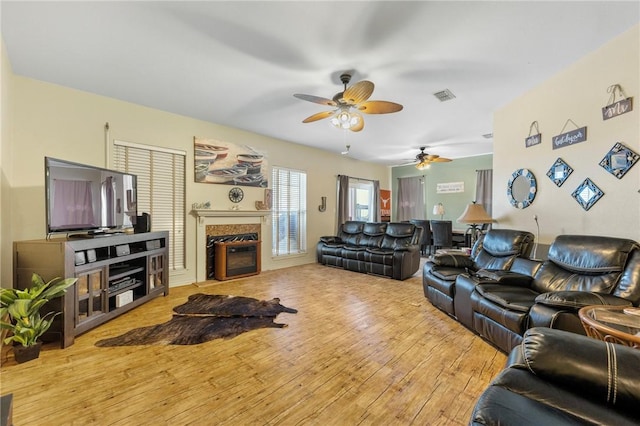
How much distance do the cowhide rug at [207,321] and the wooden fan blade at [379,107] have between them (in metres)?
2.51

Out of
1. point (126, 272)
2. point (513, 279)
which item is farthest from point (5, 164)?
point (513, 279)

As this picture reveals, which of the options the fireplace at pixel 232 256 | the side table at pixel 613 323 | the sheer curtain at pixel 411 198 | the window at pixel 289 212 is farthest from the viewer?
the sheer curtain at pixel 411 198

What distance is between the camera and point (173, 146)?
431cm

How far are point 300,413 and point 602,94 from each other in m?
3.74

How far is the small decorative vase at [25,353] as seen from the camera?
6.87 feet

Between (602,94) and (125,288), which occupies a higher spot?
(602,94)

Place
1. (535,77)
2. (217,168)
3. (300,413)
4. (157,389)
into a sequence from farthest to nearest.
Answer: (217,168) < (535,77) < (157,389) < (300,413)

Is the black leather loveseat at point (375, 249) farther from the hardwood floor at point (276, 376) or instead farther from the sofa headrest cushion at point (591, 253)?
the sofa headrest cushion at point (591, 253)

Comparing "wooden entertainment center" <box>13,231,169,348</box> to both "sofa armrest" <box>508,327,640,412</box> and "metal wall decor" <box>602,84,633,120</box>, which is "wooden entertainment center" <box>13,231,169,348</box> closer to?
"sofa armrest" <box>508,327,640,412</box>

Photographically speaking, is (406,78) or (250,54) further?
(406,78)

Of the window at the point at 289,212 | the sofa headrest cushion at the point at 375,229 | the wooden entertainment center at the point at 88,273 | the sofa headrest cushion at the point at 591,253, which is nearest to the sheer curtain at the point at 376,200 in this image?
the sofa headrest cushion at the point at 375,229

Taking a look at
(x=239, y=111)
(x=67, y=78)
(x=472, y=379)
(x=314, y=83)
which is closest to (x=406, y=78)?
(x=314, y=83)

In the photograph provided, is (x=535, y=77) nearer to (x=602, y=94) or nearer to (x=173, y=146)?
(x=602, y=94)

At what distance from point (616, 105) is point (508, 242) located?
Answer: 1570 millimetres
